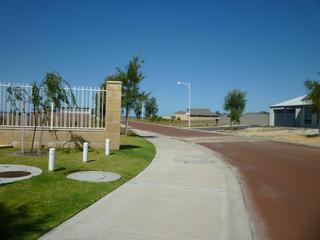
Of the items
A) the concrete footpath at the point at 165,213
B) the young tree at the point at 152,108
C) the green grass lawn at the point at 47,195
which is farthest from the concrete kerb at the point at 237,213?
the young tree at the point at 152,108

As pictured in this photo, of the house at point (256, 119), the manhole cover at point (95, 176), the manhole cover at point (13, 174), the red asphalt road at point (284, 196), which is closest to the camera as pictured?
the red asphalt road at point (284, 196)

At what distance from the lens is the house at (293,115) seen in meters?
45.3

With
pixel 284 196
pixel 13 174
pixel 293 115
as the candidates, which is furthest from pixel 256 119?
pixel 13 174

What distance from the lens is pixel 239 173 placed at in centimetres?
1077

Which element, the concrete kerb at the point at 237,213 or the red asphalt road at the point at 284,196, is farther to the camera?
the red asphalt road at the point at 284,196

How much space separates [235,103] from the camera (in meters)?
46.2

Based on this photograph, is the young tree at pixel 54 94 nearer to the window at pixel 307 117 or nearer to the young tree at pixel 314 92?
the young tree at pixel 314 92

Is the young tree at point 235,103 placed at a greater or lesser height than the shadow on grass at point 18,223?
greater

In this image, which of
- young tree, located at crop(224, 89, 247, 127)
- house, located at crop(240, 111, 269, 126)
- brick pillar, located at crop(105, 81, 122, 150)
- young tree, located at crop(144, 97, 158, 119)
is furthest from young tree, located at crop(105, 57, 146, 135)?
young tree, located at crop(144, 97, 158, 119)

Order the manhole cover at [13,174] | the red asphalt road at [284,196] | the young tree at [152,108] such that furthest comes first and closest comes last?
the young tree at [152,108]
the manhole cover at [13,174]
the red asphalt road at [284,196]

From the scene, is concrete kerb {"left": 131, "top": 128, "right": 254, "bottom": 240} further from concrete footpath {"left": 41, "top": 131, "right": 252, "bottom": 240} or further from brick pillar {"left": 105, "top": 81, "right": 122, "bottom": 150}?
brick pillar {"left": 105, "top": 81, "right": 122, "bottom": 150}

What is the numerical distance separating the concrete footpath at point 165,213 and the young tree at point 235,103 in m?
37.8

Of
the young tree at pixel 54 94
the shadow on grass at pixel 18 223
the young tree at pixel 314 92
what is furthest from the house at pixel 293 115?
the shadow on grass at pixel 18 223

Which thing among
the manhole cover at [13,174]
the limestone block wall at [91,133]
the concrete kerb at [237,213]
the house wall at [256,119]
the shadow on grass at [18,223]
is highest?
the house wall at [256,119]
